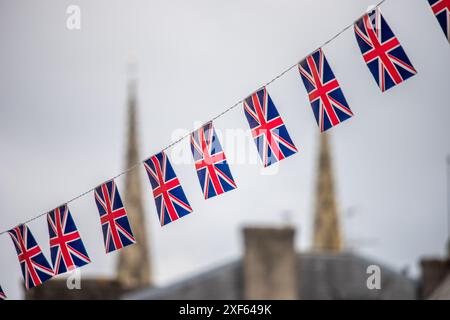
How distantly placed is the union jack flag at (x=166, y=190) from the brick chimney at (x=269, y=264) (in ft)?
29.5

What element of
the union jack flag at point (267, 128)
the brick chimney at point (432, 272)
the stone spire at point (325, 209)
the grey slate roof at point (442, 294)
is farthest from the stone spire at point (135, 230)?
the union jack flag at point (267, 128)

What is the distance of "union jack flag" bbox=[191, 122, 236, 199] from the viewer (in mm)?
12797

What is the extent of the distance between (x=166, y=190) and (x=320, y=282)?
1096cm

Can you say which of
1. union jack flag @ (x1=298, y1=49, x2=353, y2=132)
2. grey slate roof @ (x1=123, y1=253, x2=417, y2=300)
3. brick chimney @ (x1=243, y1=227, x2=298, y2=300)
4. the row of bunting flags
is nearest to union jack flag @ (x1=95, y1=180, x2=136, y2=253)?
the row of bunting flags

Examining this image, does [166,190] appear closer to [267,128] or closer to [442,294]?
[267,128]

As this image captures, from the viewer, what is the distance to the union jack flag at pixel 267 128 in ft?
41.1

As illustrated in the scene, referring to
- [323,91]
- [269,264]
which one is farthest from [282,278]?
[323,91]

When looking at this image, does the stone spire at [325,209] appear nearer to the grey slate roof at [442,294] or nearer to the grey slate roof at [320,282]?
the grey slate roof at [320,282]

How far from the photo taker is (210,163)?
12.9m

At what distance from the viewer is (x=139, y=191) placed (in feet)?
266

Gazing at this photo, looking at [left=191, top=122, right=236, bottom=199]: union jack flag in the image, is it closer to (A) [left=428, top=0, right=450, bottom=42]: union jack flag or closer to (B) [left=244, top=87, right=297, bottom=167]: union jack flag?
(B) [left=244, top=87, right=297, bottom=167]: union jack flag
